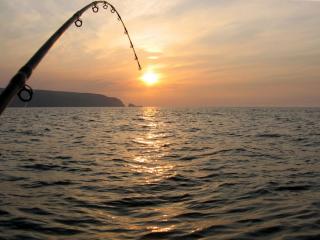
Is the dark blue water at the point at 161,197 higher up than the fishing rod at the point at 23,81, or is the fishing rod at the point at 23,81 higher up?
the fishing rod at the point at 23,81

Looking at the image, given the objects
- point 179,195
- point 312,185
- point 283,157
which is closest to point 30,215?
point 179,195

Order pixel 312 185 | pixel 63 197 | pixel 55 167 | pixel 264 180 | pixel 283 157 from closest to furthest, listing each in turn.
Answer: pixel 63 197
pixel 312 185
pixel 264 180
pixel 55 167
pixel 283 157

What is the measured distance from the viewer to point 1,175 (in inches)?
513

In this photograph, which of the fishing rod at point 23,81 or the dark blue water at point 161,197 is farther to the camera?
the dark blue water at point 161,197

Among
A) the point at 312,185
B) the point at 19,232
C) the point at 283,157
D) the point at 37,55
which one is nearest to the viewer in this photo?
the point at 37,55

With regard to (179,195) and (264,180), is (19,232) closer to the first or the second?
(179,195)

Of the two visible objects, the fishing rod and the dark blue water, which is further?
the dark blue water

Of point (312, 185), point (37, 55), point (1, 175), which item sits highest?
point (37, 55)

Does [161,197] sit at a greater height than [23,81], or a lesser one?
lesser

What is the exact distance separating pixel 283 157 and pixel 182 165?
4.86 m

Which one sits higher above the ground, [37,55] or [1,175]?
[37,55]

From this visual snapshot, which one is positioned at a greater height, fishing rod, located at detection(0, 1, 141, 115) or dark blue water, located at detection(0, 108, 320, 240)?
fishing rod, located at detection(0, 1, 141, 115)

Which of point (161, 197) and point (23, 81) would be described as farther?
point (161, 197)

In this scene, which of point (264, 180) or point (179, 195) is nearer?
point (179, 195)
